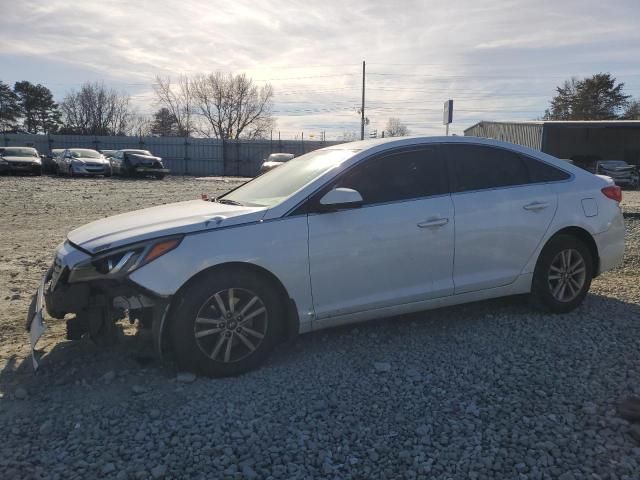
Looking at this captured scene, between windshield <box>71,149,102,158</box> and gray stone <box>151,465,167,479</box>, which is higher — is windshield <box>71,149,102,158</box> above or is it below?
above

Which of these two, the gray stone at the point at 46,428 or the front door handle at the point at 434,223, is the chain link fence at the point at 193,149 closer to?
the front door handle at the point at 434,223

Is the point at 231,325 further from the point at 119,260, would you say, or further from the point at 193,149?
the point at 193,149

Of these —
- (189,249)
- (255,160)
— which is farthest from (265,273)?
(255,160)

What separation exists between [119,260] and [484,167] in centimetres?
302

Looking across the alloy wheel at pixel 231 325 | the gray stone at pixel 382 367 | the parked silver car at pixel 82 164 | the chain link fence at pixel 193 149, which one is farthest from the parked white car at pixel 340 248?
the chain link fence at pixel 193 149

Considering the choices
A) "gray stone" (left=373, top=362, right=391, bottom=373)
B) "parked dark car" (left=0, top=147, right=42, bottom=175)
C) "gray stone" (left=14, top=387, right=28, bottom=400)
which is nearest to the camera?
"gray stone" (left=14, top=387, right=28, bottom=400)

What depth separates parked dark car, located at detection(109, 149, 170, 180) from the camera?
91.6 feet

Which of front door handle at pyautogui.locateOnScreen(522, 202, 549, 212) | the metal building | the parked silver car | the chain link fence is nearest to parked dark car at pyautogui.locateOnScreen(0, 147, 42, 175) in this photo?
the parked silver car

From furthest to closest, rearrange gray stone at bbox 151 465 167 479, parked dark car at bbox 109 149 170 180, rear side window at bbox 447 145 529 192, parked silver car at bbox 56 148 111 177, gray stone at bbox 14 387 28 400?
1. parked dark car at bbox 109 149 170 180
2. parked silver car at bbox 56 148 111 177
3. rear side window at bbox 447 145 529 192
4. gray stone at bbox 14 387 28 400
5. gray stone at bbox 151 465 167 479

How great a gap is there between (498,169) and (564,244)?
889mm

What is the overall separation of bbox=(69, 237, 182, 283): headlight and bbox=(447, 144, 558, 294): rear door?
224 centimetres

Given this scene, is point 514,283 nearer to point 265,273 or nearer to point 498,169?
point 498,169

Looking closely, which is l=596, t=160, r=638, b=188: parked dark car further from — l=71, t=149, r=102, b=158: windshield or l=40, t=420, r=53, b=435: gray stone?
l=40, t=420, r=53, b=435: gray stone

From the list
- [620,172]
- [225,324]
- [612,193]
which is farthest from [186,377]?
[620,172]
